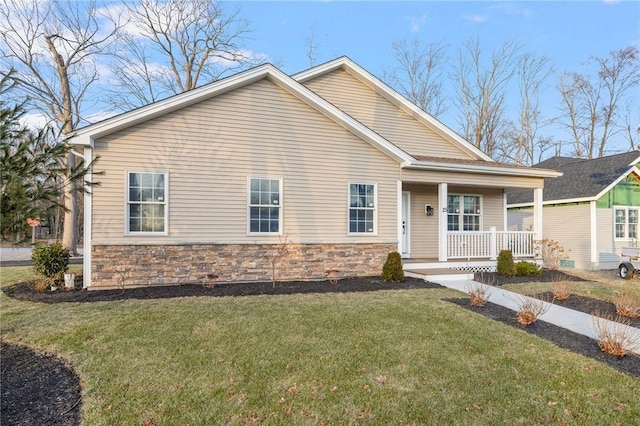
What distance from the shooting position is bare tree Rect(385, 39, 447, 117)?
27.4m

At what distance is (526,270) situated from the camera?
10.9 meters

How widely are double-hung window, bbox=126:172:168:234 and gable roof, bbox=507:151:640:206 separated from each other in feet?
55.2

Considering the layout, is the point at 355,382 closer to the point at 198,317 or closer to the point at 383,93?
the point at 198,317

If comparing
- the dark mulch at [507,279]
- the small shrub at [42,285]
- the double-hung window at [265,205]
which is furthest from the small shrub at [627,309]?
the small shrub at [42,285]

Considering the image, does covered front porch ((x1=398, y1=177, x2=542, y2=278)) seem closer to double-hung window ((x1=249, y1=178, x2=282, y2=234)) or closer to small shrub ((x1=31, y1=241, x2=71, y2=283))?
double-hung window ((x1=249, y1=178, x2=282, y2=234))

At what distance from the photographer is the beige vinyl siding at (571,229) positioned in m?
15.9

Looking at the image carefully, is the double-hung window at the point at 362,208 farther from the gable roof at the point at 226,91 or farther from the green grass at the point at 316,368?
the green grass at the point at 316,368

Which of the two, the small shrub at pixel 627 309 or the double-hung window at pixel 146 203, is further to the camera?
the double-hung window at pixel 146 203

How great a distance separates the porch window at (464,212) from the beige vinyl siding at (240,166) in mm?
3580

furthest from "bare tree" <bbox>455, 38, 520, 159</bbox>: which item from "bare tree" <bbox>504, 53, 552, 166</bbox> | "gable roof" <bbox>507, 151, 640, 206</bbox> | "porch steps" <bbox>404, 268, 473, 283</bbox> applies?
"porch steps" <bbox>404, 268, 473, 283</bbox>

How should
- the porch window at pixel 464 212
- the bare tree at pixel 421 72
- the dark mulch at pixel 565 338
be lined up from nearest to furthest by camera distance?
the dark mulch at pixel 565 338
the porch window at pixel 464 212
the bare tree at pixel 421 72

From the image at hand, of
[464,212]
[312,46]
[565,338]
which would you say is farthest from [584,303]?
[312,46]

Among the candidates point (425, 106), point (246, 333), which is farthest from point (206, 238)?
point (425, 106)

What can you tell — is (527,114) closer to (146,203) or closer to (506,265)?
(506,265)
